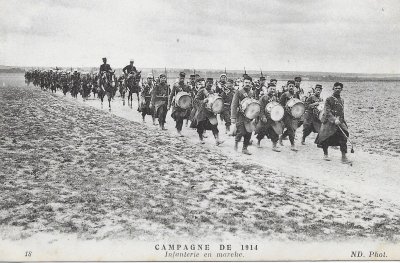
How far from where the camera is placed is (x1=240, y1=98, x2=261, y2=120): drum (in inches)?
406

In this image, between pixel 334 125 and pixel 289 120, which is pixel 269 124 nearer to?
pixel 289 120

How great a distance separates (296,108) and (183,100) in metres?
3.50

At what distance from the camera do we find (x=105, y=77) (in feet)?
73.4

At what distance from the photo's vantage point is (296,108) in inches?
437

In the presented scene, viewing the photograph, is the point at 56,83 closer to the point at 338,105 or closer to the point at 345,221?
the point at 338,105

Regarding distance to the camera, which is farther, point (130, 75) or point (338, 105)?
point (130, 75)

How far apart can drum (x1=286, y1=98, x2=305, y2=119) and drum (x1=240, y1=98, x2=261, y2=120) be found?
3.56ft

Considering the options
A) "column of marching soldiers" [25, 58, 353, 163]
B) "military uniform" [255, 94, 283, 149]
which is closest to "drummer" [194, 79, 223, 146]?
"column of marching soldiers" [25, 58, 353, 163]

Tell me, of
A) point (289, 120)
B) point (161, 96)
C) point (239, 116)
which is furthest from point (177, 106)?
point (289, 120)

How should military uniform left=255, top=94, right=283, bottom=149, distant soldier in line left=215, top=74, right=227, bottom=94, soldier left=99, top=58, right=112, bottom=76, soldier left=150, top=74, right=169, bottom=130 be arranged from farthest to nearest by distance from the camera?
soldier left=99, top=58, right=112, bottom=76 → distant soldier in line left=215, top=74, right=227, bottom=94 → soldier left=150, top=74, right=169, bottom=130 → military uniform left=255, top=94, right=283, bottom=149

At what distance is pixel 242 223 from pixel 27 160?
507 cm

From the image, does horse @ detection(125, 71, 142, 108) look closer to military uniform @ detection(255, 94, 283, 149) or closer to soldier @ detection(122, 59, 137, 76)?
soldier @ detection(122, 59, 137, 76)

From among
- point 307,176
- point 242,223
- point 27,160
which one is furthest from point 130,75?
point 242,223

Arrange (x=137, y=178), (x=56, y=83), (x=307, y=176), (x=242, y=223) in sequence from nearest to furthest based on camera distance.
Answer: (x=242, y=223), (x=137, y=178), (x=307, y=176), (x=56, y=83)
